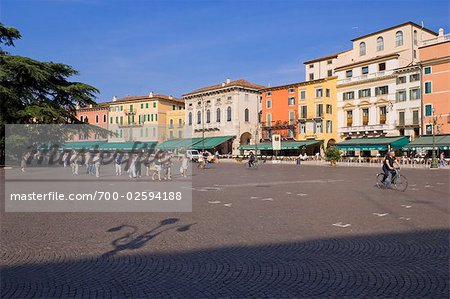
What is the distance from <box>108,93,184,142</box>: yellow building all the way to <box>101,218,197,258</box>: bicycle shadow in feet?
203

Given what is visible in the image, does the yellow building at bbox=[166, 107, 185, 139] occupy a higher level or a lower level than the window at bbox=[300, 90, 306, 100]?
lower

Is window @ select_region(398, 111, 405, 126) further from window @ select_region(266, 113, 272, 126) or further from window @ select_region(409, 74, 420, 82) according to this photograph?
window @ select_region(266, 113, 272, 126)

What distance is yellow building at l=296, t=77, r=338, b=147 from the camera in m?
53.8

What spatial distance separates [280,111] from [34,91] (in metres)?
35.2

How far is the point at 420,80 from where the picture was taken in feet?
141

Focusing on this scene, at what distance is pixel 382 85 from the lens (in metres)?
47.0

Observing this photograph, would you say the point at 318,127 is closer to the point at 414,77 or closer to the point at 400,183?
the point at 414,77

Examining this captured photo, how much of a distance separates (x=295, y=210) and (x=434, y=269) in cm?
530

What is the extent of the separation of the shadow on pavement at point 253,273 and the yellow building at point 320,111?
48.6 m

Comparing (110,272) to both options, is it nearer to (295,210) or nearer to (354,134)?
(295,210)

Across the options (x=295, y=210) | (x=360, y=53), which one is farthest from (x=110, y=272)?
(x=360, y=53)

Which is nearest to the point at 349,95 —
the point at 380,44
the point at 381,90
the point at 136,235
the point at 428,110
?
the point at 381,90

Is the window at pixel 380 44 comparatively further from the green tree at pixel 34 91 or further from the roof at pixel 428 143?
the green tree at pixel 34 91

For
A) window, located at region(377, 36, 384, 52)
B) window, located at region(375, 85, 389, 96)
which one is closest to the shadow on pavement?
window, located at region(375, 85, 389, 96)
